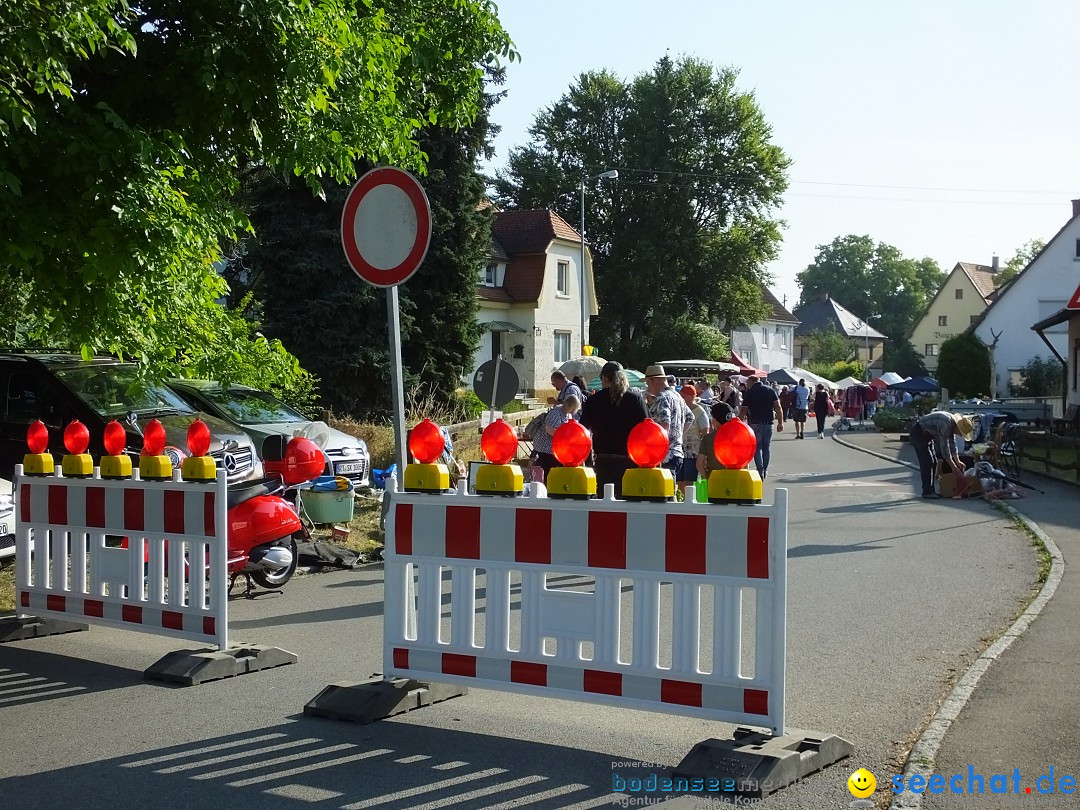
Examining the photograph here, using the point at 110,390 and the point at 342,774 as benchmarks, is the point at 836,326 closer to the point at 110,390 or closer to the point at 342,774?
the point at 110,390

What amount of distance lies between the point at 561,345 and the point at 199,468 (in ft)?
173

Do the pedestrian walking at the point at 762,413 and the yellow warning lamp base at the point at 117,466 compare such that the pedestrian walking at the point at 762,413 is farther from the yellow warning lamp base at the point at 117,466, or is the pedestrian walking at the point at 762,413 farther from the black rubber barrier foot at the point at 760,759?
the black rubber barrier foot at the point at 760,759

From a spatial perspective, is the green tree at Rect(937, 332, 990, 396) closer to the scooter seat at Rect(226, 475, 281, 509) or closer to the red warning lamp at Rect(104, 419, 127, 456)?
the scooter seat at Rect(226, 475, 281, 509)

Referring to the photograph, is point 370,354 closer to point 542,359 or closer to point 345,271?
point 345,271

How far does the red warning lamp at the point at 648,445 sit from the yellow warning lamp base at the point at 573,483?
0.85 feet

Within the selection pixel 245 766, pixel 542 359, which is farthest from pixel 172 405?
pixel 542 359

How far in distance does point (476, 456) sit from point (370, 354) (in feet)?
25.2

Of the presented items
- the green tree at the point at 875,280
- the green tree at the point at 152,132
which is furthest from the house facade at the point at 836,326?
the green tree at the point at 152,132

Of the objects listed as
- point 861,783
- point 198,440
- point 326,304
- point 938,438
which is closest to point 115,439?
point 198,440

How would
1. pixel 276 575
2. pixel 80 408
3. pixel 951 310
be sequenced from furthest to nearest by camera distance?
pixel 951 310, pixel 80 408, pixel 276 575

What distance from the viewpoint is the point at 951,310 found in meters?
104

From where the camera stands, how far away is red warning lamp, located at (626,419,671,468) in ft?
17.1

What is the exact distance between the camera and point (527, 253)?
57.6 metres

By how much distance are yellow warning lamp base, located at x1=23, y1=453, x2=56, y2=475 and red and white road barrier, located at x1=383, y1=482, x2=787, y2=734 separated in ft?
9.45
